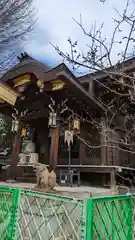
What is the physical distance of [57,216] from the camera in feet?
7.57

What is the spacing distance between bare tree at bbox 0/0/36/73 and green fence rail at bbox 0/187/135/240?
331 cm

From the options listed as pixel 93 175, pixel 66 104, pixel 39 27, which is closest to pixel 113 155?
pixel 93 175

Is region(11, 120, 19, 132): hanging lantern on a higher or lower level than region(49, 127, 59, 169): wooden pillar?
higher

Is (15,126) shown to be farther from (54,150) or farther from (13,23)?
(13,23)

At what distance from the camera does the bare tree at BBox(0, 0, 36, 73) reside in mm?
4324

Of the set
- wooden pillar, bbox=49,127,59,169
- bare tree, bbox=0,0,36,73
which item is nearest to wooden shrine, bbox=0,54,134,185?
wooden pillar, bbox=49,127,59,169

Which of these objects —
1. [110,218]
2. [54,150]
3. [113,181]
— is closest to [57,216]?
[110,218]

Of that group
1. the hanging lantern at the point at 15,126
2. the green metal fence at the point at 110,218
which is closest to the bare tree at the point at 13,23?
the hanging lantern at the point at 15,126

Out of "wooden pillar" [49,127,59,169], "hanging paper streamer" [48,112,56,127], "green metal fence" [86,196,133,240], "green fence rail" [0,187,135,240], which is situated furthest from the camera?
"hanging paper streamer" [48,112,56,127]

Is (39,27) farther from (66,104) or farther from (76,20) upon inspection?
(66,104)

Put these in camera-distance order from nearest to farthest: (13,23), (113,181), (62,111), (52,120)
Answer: (13,23) → (113,181) → (52,120) → (62,111)

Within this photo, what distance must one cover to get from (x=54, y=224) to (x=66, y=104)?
475 centimetres

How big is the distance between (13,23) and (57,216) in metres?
4.02

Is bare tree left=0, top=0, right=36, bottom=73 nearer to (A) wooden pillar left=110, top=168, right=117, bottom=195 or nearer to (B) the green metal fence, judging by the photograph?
(B) the green metal fence
